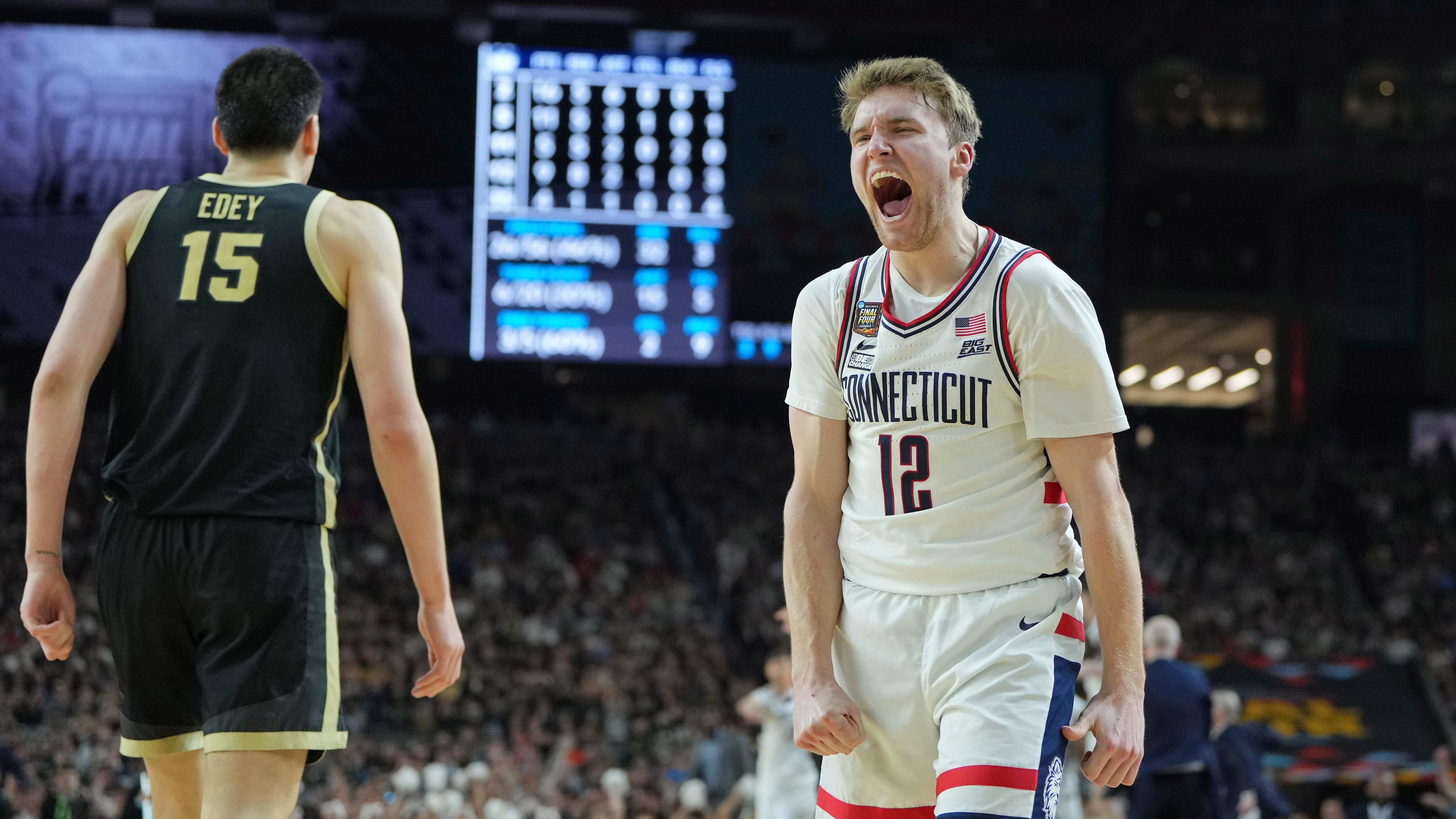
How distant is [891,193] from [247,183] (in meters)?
1.59

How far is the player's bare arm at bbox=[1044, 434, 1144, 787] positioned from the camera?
3264 millimetres

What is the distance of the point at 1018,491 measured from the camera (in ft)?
11.4

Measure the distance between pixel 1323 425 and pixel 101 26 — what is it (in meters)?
25.2

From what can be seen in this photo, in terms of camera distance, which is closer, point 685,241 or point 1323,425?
point 685,241

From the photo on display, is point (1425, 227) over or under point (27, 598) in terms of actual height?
over

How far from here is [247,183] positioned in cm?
360

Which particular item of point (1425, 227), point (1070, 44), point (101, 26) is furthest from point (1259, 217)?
point (101, 26)

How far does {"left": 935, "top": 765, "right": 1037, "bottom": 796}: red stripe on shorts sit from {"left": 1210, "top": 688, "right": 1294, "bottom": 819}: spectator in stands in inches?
223

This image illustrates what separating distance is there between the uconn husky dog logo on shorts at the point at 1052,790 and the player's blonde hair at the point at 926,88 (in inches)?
55.9

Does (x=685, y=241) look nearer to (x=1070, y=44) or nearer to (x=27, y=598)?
(x=1070, y=44)

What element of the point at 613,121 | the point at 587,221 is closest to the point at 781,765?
the point at 587,221

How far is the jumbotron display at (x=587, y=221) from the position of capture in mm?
18156

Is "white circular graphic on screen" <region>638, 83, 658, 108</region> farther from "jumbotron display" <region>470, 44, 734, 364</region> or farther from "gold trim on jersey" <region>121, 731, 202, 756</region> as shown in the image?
"gold trim on jersey" <region>121, 731, 202, 756</region>

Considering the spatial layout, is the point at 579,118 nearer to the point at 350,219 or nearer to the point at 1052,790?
the point at 350,219
